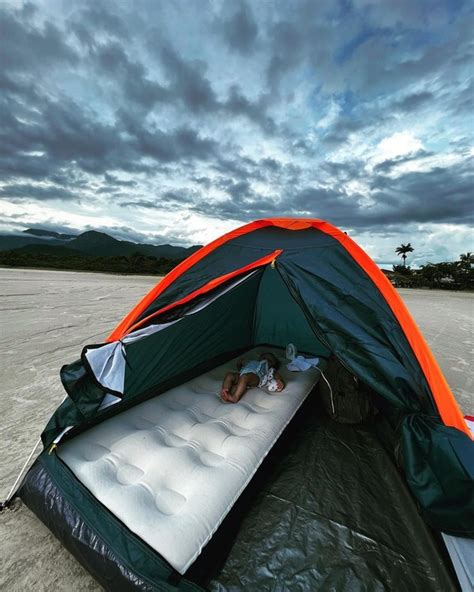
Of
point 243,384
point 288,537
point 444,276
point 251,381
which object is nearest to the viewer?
point 288,537

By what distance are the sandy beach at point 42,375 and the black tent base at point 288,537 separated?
14 cm

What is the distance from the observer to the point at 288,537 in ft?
5.92

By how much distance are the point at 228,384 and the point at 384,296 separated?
5.47ft

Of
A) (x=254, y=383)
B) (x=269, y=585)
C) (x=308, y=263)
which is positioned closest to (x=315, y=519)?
(x=269, y=585)

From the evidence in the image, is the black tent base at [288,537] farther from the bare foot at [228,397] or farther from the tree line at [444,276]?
the tree line at [444,276]

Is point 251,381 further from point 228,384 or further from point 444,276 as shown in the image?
point 444,276

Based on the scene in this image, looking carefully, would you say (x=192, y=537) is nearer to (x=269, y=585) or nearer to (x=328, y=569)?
(x=269, y=585)

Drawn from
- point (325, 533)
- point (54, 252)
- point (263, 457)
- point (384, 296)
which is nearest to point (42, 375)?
point (263, 457)

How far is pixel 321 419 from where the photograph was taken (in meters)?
2.98

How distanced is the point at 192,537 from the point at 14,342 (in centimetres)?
546

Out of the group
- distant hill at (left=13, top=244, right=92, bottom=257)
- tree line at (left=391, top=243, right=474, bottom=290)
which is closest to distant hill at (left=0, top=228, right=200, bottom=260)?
distant hill at (left=13, top=244, right=92, bottom=257)

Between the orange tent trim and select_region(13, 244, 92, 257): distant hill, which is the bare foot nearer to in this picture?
the orange tent trim

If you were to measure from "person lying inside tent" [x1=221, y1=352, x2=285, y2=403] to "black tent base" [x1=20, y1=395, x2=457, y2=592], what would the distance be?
720mm

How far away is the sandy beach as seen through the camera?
1.61 m
